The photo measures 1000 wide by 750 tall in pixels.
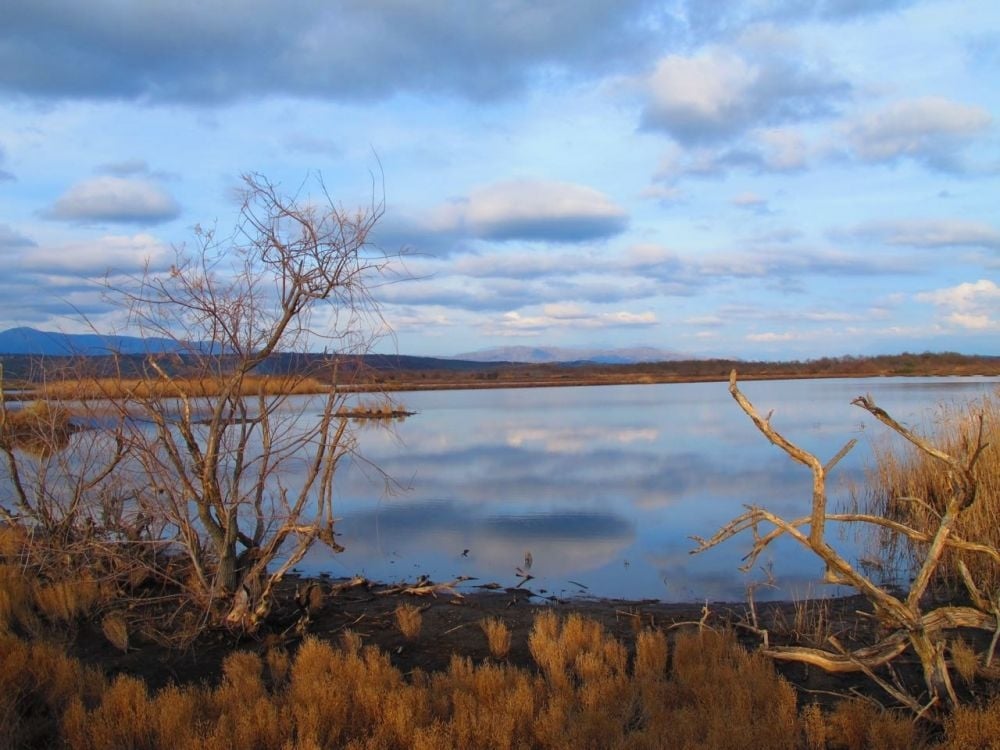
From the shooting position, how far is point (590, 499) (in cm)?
1483

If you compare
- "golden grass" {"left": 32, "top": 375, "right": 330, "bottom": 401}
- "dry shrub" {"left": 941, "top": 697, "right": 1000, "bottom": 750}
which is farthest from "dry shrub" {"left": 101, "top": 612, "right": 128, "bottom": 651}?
"dry shrub" {"left": 941, "top": 697, "right": 1000, "bottom": 750}

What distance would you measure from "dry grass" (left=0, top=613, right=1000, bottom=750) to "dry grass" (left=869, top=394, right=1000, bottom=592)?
1922 millimetres

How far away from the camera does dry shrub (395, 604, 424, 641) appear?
22.1 ft

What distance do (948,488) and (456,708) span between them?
5.52 m

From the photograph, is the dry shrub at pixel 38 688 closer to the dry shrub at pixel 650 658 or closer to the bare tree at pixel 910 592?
the dry shrub at pixel 650 658

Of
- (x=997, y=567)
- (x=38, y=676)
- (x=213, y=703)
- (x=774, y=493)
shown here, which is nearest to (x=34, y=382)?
(x=38, y=676)

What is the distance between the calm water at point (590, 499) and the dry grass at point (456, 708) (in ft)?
10.1

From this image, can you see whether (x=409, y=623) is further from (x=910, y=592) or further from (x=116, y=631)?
(x=910, y=592)

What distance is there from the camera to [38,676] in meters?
5.43

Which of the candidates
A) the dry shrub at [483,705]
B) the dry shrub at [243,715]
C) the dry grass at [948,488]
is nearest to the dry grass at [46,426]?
the dry shrub at [243,715]

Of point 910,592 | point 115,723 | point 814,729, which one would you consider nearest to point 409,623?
point 115,723

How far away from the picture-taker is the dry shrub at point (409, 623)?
6.74 meters

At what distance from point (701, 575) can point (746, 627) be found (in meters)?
3.06

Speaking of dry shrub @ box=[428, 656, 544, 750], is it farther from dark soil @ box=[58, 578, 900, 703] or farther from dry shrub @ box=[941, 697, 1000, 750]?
dry shrub @ box=[941, 697, 1000, 750]
